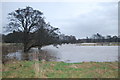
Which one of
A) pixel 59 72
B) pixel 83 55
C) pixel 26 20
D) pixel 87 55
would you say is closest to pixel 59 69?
pixel 59 72

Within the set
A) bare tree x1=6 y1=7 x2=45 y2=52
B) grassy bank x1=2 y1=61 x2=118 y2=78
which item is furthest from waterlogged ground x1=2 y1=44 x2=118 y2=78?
bare tree x1=6 y1=7 x2=45 y2=52

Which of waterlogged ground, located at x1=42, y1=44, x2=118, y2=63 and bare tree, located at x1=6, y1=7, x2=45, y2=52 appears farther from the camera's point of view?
bare tree, located at x1=6, y1=7, x2=45, y2=52

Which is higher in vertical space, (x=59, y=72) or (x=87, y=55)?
(x=59, y=72)

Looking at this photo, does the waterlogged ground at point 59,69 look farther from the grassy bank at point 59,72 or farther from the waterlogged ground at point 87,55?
the waterlogged ground at point 87,55

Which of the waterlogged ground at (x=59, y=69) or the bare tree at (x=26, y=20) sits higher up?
the bare tree at (x=26, y=20)

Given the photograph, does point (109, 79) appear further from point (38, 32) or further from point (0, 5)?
point (38, 32)

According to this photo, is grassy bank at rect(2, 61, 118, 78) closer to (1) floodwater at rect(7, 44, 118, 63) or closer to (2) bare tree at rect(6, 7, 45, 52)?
(1) floodwater at rect(7, 44, 118, 63)

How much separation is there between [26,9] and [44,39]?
4422 mm

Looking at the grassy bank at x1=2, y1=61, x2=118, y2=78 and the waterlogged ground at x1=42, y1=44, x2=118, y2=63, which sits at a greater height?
the grassy bank at x1=2, y1=61, x2=118, y2=78

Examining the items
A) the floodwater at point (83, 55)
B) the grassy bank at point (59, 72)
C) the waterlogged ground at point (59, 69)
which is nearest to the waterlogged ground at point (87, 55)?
the floodwater at point (83, 55)

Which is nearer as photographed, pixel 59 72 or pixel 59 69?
pixel 59 72

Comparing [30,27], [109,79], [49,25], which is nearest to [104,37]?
[49,25]

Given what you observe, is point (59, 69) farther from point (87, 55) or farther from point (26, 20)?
point (26, 20)

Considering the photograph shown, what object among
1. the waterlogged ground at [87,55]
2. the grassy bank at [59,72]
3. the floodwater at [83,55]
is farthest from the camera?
the waterlogged ground at [87,55]
